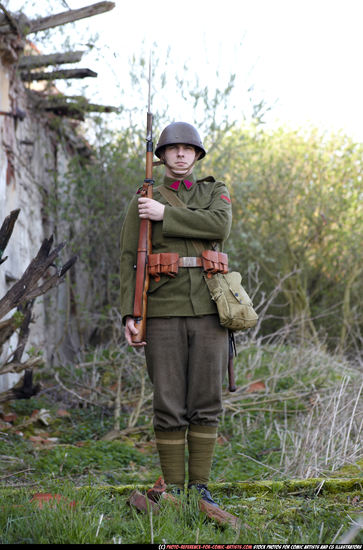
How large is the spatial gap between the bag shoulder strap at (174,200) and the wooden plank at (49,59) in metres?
4.34

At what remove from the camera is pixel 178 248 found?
3.26m

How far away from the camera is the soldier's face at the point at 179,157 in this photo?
10.8 ft

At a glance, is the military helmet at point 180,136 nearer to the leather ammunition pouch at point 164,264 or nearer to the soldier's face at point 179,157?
the soldier's face at point 179,157

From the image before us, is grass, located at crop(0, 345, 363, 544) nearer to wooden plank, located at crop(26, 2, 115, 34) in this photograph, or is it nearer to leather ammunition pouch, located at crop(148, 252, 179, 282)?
leather ammunition pouch, located at crop(148, 252, 179, 282)

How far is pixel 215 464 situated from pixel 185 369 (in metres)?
2.45

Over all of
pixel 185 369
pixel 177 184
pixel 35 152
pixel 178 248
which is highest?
pixel 35 152

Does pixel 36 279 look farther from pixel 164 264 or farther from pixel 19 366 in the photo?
pixel 164 264

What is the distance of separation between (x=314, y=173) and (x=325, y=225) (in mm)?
1014

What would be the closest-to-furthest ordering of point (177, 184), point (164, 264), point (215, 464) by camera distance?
point (164, 264)
point (177, 184)
point (215, 464)

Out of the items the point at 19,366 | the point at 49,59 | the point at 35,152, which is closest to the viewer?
the point at 19,366

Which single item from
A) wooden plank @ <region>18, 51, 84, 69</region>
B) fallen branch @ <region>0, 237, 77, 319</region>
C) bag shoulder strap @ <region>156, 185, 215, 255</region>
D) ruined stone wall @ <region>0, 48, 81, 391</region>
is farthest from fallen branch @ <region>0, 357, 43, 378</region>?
wooden plank @ <region>18, 51, 84, 69</region>

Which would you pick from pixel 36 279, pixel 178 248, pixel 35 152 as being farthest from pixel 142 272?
pixel 35 152

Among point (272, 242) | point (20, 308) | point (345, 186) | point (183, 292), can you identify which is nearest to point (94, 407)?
point (20, 308)

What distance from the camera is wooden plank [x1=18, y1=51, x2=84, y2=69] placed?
707 centimetres
